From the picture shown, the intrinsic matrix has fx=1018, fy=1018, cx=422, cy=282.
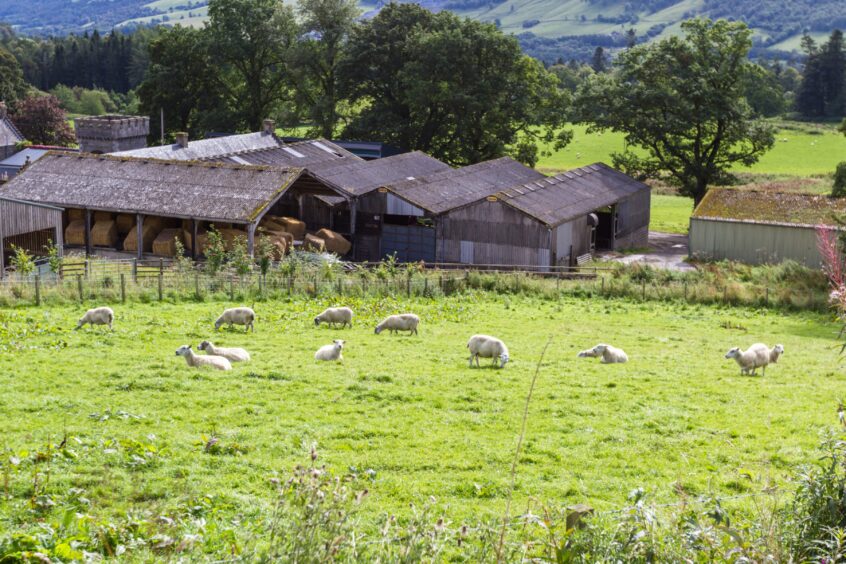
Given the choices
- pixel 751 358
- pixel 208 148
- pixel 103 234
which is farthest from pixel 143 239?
pixel 751 358

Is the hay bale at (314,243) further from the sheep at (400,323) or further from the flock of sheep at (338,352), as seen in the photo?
the flock of sheep at (338,352)

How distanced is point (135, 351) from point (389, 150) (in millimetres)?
42967

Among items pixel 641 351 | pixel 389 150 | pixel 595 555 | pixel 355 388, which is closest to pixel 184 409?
pixel 355 388

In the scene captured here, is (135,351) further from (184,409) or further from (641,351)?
(641,351)

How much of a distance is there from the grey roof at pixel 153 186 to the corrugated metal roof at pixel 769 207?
19.4 metres

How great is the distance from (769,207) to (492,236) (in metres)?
13.2

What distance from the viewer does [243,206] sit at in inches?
1652

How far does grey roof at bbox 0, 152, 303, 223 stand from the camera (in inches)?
1671

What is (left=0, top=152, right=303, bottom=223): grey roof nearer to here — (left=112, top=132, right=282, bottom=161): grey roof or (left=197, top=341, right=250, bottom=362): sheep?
(left=112, top=132, right=282, bottom=161): grey roof

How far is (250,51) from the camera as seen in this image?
7244 cm

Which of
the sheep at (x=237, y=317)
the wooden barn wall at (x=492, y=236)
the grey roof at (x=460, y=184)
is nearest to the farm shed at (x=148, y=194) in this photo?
the grey roof at (x=460, y=184)

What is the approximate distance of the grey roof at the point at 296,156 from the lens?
5450cm

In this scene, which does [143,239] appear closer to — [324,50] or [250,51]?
[324,50]

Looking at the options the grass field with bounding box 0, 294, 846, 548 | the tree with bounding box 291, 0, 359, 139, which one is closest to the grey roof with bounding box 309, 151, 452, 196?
the tree with bounding box 291, 0, 359, 139
